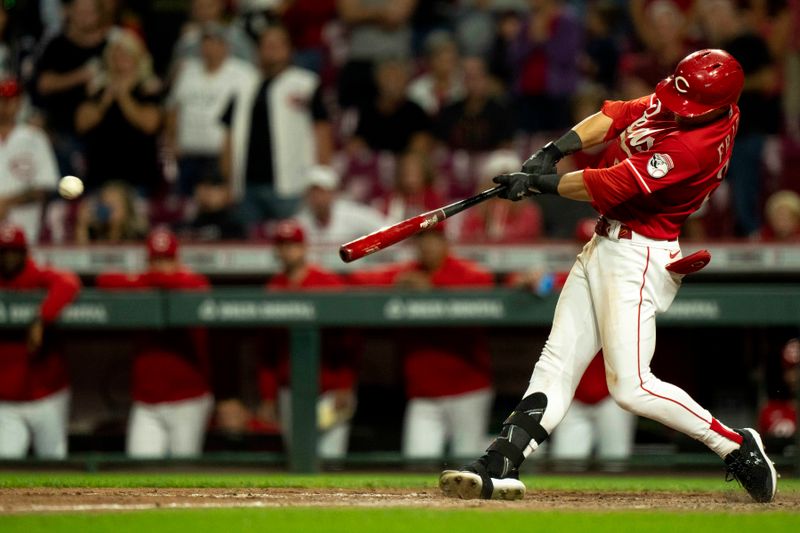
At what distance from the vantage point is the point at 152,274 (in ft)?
25.8

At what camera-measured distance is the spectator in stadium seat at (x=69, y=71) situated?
968 centimetres

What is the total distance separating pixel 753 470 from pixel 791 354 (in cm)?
260

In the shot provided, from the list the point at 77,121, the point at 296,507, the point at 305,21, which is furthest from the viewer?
the point at 305,21

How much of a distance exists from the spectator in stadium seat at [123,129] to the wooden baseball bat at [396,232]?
179 inches

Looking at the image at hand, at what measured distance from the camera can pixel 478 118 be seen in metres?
9.42

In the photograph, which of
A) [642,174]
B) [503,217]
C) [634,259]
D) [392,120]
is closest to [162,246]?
[503,217]

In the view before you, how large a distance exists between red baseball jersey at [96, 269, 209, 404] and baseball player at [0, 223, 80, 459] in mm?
456

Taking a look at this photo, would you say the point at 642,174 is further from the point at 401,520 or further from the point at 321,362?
the point at 321,362

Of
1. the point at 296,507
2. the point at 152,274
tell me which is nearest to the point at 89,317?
the point at 152,274

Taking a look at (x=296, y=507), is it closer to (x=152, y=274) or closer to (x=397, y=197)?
(x=152, y=274)

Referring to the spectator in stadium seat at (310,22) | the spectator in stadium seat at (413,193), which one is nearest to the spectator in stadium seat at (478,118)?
the spectator in stadium seat at (413,193)

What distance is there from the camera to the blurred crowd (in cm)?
886

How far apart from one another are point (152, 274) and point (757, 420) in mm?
3755

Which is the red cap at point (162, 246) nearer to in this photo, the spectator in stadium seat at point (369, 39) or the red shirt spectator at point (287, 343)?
the red shirt spectator at point (287, 343)
